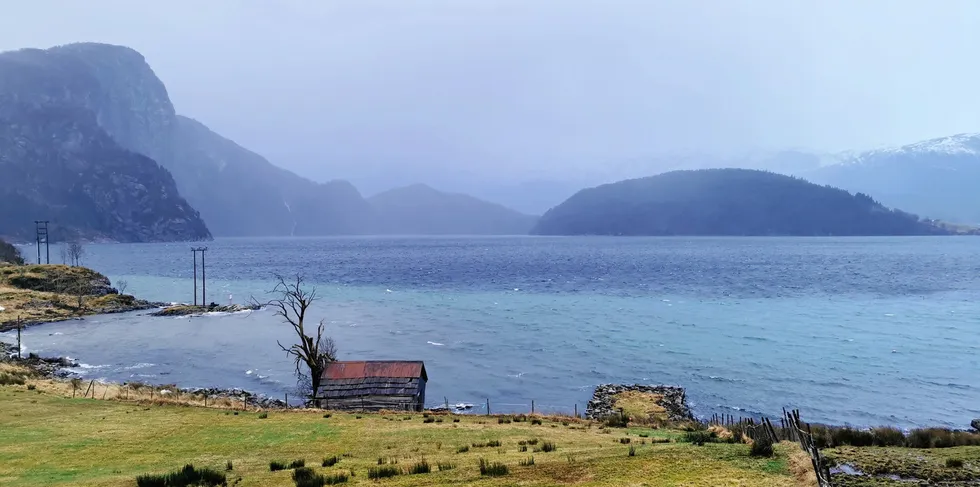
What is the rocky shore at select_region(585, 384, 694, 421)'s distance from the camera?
41.3 m

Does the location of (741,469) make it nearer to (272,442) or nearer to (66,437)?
(272,442)

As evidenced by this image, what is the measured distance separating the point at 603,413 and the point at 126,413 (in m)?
30.1

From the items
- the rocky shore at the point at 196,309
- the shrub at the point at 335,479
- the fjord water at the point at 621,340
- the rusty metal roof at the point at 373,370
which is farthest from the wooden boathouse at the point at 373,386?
the rocky shore at the point at 196,309

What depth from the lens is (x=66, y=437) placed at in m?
27.8

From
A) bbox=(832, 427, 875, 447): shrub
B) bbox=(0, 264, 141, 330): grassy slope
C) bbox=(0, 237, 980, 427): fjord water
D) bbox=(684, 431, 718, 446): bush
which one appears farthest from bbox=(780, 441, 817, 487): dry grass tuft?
bbox=(0, 264, 141, 330): grassy slope

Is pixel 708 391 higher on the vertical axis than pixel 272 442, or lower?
lower

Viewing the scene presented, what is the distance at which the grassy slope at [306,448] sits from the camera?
18.8m

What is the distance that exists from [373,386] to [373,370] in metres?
1.44

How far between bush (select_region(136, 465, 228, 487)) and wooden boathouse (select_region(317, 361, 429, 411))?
21.4 m

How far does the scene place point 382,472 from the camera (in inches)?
787

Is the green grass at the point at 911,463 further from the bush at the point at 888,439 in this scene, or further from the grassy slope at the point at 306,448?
the bush at the point at 888,439

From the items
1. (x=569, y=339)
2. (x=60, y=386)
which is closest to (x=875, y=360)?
(x=569, y=339)

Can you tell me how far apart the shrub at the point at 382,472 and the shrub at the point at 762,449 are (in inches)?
473

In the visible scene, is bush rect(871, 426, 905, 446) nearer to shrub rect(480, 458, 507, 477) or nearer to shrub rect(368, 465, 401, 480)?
shrub rect(480, 458, 507, 477)
